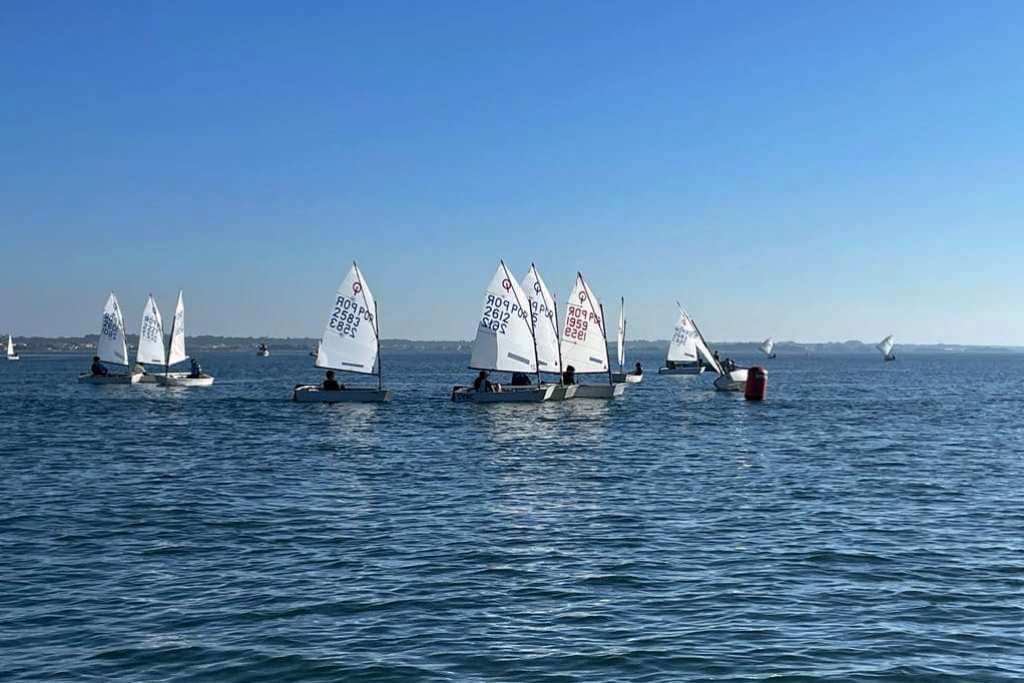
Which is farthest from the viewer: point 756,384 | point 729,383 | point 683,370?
point 683,370

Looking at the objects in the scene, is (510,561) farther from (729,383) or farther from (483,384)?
(729,383)

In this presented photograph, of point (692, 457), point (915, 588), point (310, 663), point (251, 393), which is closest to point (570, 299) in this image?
point (692, 457)

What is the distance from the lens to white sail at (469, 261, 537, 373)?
72.6 metres

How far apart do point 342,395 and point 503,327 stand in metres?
12.3

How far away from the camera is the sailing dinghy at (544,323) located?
77.4 meters

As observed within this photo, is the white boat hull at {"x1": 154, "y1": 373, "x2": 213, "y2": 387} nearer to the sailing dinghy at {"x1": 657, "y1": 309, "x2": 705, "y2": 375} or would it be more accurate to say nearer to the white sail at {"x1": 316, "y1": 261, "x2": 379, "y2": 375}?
the white sail at {"x1": 316, "y1": 261, "x2": 379, "y2": 375}

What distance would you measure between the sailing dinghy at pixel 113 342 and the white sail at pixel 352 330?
128ft

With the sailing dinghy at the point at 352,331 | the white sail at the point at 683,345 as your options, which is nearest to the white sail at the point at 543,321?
the sailing dinghy at the point at 352,331

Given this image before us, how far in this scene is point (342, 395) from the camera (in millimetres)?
75938

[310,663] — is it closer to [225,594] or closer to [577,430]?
[225,594]

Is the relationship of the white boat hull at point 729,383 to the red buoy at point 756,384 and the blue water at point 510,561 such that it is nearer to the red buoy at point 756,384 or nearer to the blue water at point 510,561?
the red buoy at point 756,384

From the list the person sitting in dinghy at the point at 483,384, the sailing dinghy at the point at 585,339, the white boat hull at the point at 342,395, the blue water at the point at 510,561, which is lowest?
the blue water at the point at 510,561

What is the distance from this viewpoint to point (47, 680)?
15.6 m

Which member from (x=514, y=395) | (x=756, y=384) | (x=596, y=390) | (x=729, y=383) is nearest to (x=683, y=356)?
(x=729, y=383)
